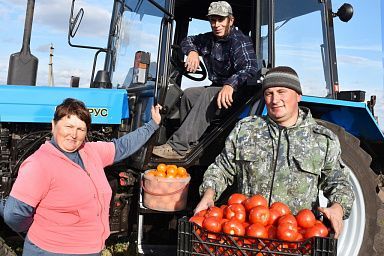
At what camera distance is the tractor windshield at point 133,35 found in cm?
427

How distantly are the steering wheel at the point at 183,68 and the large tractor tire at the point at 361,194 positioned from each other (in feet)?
4.07

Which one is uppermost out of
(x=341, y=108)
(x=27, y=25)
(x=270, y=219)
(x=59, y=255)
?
(x=27, y=25)

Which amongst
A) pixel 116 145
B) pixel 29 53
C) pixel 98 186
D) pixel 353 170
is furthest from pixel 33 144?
pixel 353 170

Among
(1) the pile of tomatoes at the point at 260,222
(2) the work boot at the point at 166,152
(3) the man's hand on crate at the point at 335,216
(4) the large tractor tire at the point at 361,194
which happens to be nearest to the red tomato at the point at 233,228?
(1) the pile of tomatoes at the point at 260,222

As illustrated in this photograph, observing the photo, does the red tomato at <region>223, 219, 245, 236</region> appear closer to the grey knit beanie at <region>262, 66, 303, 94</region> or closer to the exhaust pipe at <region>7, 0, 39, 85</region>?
the grey knit beanie at <region>262, 66, 303, 94</region>

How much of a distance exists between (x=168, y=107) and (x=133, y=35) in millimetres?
1109

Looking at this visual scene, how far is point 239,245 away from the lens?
1.99 m

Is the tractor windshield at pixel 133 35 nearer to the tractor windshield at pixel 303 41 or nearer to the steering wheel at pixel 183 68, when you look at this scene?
the steering wheel at pixel 183 68

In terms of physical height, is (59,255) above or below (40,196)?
below

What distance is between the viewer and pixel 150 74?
3.98 metres

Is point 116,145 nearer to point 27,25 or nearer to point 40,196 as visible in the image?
point 40,196

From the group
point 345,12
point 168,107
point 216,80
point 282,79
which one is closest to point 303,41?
point 345,12

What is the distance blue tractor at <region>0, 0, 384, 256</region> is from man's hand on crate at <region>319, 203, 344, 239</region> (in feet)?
4.76

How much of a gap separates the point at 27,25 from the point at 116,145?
122 cm
